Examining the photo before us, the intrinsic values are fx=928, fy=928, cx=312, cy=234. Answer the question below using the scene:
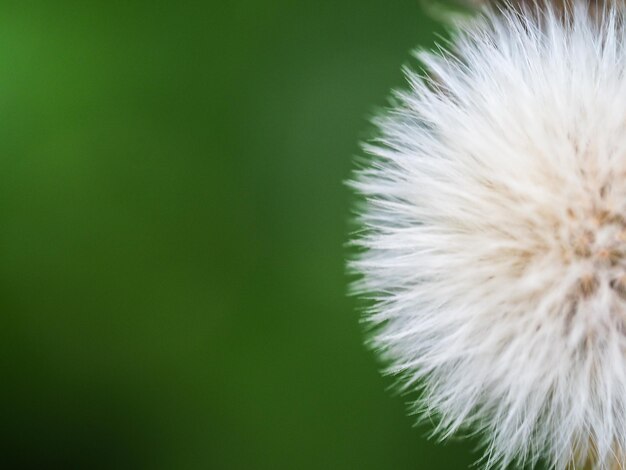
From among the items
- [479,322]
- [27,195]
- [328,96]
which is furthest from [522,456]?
[27,195]

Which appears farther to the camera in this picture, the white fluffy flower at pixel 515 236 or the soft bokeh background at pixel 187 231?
the soft bokeh background at pixel 187 231

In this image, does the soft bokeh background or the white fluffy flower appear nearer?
the white fluffy flower

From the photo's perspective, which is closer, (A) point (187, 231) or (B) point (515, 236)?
(B) point (515, 236)

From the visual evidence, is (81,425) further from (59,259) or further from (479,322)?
(479,322)
